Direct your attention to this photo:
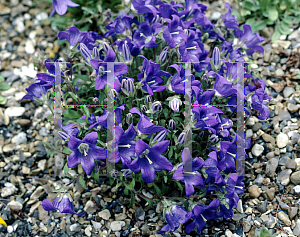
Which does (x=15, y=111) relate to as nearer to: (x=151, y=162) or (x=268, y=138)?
(x=151, y=162)

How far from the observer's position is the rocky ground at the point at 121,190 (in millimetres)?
3174

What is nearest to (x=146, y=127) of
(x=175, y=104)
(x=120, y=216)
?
(x=175, y=104)

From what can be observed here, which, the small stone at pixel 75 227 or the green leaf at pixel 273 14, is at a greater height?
the green leaf at pixel 273 14

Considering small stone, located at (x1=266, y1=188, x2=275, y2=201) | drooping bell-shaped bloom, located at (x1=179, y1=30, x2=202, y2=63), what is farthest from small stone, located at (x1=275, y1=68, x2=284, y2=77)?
small stone, located at (x1=266, y1=188, x2=275, y2=201)

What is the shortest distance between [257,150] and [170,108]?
1198 millimetres

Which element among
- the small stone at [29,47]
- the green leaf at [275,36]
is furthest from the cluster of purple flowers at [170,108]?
the small stone at [29,47]

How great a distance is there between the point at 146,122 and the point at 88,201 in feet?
4.30

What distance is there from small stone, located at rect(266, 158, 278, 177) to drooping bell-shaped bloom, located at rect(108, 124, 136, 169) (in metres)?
1.61

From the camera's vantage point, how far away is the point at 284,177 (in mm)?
3326

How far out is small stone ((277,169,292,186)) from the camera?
3307 mm

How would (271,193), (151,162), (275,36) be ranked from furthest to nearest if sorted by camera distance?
(275,36) < (271,193) < (151,162)

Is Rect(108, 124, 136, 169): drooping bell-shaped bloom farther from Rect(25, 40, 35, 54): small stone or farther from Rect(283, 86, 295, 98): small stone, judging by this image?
Rect(25, 40, 35, 54): small stone

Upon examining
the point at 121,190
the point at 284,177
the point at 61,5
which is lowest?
the point at 121,190
